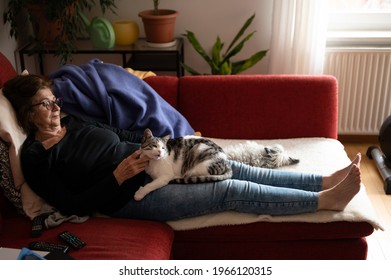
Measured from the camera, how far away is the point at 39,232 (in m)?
2.03

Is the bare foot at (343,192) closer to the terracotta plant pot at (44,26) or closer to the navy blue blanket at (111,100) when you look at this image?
the navy blue blanket at (111,100)

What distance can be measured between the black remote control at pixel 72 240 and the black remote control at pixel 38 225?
0.10m

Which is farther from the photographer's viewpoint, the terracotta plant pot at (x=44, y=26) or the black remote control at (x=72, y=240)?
the terracotta plant pot at (x=44, y=26)

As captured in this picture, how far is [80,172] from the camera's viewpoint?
7.14 feet

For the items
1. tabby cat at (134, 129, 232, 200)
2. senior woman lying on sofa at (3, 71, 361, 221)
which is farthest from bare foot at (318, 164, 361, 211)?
tabby cat at (134, 129, 232, 200)

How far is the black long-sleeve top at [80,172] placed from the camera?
2.11m

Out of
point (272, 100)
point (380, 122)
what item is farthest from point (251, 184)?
point (380, 122)

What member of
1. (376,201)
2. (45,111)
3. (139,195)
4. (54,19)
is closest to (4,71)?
(45,111)

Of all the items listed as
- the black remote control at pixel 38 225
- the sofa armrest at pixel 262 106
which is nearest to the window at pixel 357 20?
the sofa armrest at pixel 262 106

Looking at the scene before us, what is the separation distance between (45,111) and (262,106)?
3.66ft

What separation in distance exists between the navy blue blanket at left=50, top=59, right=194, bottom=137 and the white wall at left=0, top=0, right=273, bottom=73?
107cm

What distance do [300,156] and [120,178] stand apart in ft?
3.04

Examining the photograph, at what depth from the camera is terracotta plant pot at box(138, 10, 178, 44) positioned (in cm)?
331

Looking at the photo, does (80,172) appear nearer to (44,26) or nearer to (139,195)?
(139,195)
